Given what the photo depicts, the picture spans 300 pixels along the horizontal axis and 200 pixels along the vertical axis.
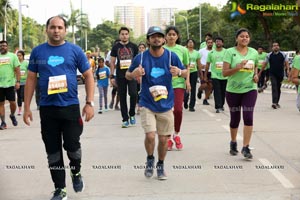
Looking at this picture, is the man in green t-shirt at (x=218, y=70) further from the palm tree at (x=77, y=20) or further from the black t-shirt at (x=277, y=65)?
the palm tree at (x=77, y=20)

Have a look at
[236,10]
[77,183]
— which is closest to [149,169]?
[77,183]

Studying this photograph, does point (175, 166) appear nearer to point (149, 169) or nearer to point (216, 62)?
point (149, 169)

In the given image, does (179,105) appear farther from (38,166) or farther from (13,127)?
(13,127)

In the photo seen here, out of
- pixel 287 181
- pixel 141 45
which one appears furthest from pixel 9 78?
pixel 287 181

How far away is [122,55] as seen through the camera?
431 inches

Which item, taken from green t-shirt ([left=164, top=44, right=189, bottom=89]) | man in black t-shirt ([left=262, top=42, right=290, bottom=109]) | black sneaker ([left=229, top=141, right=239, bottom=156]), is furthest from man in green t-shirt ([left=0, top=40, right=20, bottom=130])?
man in black t-shirt ([left=262, top=42, right=290, bottom=109])

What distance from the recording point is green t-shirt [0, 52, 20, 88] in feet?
36.1

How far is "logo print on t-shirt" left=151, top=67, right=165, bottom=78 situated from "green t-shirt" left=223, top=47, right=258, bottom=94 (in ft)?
4.87

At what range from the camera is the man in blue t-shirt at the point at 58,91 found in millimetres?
5289

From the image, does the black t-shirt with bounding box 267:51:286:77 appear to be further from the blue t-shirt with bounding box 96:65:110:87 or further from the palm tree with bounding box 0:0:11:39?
the palm tree with bounding box 0:0:11:39

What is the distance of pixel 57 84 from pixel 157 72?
1398mm

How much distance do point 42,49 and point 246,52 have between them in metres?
3.21

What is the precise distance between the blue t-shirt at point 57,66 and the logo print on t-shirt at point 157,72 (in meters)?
1.08

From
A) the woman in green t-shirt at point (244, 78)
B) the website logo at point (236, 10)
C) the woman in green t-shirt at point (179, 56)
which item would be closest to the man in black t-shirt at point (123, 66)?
the woman in green t-shirt at point (179, 56)
